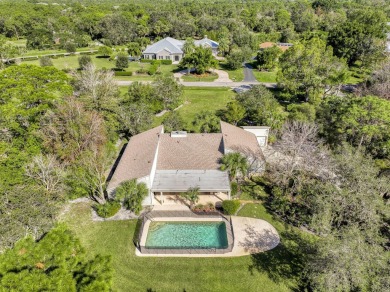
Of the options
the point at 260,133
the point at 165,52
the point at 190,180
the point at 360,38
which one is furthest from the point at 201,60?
the point at 190,180

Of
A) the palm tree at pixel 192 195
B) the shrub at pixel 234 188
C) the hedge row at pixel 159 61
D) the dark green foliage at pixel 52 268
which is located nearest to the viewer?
the dark green foliage at pixel 52 268

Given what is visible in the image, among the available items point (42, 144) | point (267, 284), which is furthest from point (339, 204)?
point (42, 144)

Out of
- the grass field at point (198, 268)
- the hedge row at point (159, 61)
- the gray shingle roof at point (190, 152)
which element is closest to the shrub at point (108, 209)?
the grass field at point (198, 268)

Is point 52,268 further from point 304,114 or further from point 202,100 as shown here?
point 202,100

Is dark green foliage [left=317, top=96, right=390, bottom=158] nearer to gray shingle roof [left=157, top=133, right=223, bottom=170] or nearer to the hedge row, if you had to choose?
gray shingle roof [left=157, top=133, right=223, bottom=170]

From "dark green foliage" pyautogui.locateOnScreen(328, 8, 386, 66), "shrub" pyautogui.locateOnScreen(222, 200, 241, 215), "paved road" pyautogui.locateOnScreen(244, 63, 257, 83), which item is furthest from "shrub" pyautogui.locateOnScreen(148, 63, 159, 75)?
"shrub" pyautogui.locateOnScreen(222, 200, 241, 215)

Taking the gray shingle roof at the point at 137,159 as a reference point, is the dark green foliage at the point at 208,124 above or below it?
Result: above

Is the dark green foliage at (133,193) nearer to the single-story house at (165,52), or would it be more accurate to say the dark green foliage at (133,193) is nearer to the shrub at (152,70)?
the shrub at (152,70)
